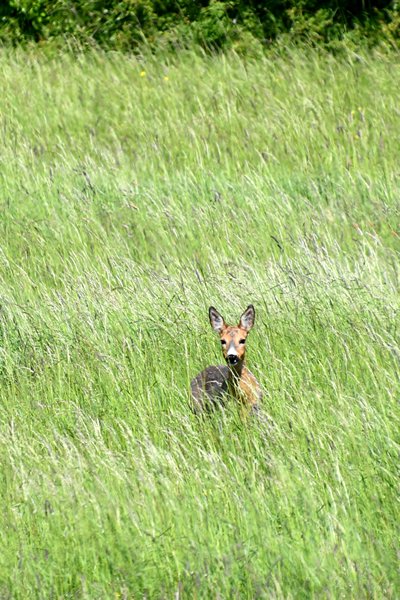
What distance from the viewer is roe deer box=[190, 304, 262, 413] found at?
17.3 ft

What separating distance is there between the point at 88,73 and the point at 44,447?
293 inches

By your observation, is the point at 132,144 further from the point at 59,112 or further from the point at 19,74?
the point at 19,74

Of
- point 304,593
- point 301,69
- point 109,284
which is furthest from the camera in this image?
point 301,69

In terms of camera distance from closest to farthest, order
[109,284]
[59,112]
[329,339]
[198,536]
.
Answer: [198,536] < [329,339] < [109,284] < [59,112]

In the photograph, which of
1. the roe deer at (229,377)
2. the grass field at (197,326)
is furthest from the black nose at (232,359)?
the grass field at (197,326)

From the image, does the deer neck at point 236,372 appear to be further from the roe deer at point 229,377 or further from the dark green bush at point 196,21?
the dark green bush at point 196,21

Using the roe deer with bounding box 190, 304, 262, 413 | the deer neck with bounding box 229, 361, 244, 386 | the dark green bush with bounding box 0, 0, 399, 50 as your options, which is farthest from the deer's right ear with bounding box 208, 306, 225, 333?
the dark green bush with bounding box 0, 0, 399, 50

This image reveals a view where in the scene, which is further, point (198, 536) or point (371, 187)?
point (371, 187)

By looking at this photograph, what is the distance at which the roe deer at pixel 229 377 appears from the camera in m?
5.28

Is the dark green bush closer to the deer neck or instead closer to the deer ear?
the deer ear

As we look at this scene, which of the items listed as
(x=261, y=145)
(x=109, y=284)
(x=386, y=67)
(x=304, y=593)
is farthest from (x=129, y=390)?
(x=386, y=67)

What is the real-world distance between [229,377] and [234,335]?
21cm

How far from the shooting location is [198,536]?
393 centimetres

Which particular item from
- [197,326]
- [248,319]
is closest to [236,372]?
[248,319]
